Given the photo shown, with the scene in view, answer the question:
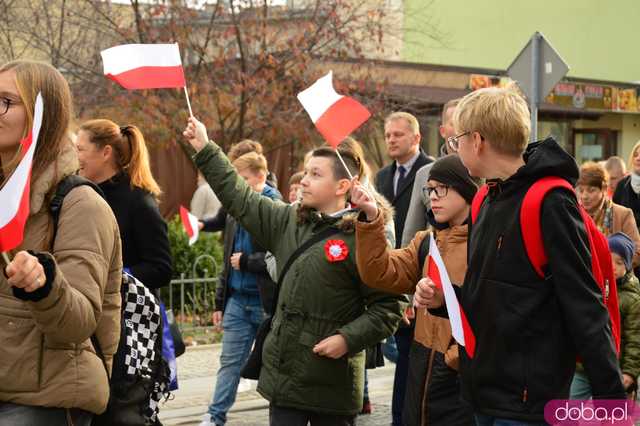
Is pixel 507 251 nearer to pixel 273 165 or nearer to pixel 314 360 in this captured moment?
pixel 314 360

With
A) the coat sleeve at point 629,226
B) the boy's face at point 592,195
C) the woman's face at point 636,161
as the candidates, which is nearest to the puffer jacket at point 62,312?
the boy's face at point 592,195

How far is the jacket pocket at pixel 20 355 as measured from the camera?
326 cm

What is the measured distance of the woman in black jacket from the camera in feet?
18.9

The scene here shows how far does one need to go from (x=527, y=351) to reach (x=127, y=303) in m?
1.66

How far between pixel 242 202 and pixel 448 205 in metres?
1.01

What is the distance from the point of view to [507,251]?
12.0ft

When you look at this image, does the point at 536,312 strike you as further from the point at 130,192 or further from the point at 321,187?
the point at 130,192

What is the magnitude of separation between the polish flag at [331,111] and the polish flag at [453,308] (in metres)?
1.50

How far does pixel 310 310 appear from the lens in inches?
199

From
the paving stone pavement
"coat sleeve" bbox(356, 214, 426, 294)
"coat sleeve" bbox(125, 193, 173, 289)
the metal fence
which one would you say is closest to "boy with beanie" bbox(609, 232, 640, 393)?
"coat sleeve" bbox(356, 214, 426, 294)

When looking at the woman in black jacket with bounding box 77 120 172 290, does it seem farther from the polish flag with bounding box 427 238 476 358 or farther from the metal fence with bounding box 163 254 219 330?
the metal fence with bounding box 163 254 219 330

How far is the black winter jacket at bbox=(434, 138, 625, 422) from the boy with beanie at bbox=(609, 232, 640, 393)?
7.51 feet

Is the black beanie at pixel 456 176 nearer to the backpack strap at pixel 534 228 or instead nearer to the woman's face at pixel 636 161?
the backpack strap at pixel 534 228

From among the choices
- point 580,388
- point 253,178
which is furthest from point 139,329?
point 253,178
